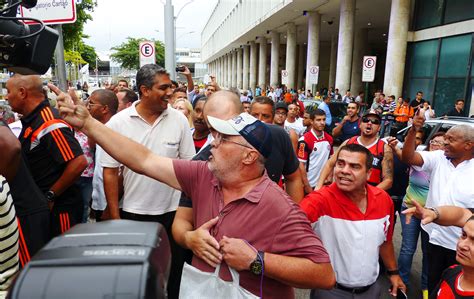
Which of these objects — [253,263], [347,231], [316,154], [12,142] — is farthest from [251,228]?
[316,154]

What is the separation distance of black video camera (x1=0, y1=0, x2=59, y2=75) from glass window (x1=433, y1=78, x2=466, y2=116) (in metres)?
15.8

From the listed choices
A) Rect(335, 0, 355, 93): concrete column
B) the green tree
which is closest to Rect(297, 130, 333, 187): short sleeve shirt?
Rect(335, 0, 355, 93): concrete column

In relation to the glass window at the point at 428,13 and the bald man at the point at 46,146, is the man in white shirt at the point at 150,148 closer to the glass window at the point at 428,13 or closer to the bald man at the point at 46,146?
the bald man at the point at 46,146

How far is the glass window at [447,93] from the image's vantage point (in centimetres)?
1487

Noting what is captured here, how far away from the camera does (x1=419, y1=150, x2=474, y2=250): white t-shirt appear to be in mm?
3222

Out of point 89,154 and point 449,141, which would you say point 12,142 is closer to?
point 89,154

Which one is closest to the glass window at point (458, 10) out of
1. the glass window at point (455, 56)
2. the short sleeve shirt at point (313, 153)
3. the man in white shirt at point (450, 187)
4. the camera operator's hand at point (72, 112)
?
the glass window at point (455, 56)

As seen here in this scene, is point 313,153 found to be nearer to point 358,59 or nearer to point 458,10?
point 458,10

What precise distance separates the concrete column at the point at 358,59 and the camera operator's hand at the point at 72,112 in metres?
26.3

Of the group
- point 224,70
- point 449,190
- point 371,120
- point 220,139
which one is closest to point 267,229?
point 220,139

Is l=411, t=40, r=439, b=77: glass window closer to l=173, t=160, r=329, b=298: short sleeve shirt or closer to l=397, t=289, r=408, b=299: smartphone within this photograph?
l=397, t=289, r=408, b=299: smartphone

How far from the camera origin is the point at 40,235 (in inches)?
101

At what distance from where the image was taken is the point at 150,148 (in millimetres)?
3123

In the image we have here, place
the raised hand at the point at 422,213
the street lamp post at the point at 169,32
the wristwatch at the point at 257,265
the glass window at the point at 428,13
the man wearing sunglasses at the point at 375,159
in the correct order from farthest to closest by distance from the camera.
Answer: the glass window at the point at 428,13, the street lamp post at the point at 169,32, the man wearing sunglasses at the point at 375,159, the raised hand at the point at 422,213, the wristwatch at the point at 257,265
